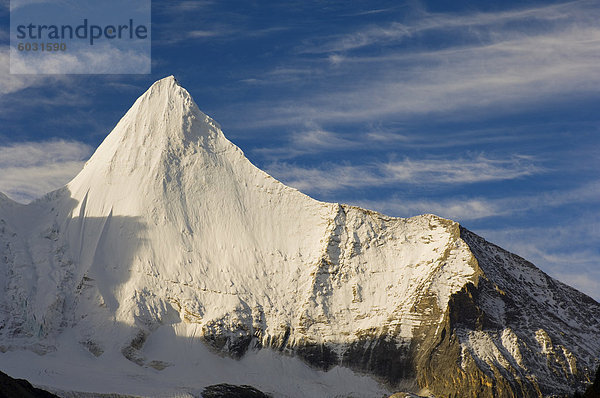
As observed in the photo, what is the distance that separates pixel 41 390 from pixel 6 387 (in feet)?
72.8

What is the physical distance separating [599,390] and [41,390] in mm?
115329

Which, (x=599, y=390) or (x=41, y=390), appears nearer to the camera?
(x=599, y=390)

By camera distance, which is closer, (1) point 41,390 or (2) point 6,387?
(2) point 6,387

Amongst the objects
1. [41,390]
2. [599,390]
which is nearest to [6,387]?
[41,390]

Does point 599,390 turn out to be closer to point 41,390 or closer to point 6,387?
point 6,387

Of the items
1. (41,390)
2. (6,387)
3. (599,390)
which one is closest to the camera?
(599,390)

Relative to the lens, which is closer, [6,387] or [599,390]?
[599,390]

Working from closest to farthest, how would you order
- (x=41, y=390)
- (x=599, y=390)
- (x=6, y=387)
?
1. (x=599, y=390)
2. (x=6, y=387)
3. (x=41, y=390)

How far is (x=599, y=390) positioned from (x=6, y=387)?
10048 centimetres

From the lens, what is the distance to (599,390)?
113688mm

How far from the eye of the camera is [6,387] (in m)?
176

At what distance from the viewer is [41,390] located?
198 metres
